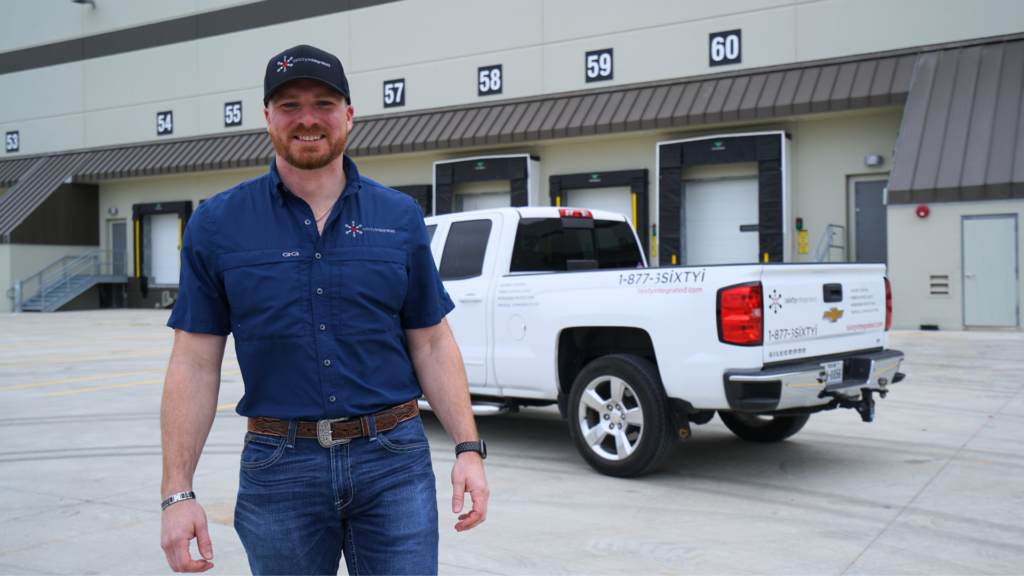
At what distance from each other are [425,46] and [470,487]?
25777mm

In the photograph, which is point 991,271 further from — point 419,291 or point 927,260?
point 419,291

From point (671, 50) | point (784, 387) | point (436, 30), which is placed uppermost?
point (436, 30)

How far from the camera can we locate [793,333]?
578 cm

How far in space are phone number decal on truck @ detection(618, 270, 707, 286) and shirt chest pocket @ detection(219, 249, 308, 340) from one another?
156 inches

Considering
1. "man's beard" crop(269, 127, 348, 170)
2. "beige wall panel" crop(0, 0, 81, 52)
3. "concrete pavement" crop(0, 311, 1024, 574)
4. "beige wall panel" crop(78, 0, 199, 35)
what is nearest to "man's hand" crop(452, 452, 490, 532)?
"man's beard" crop(269, 127, 348, 170)

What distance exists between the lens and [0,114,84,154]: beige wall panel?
1406 inches

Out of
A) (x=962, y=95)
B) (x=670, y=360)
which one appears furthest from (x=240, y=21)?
(x=670, y=360)

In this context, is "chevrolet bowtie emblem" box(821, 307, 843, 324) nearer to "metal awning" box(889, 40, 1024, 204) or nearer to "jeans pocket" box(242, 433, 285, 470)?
"jeans pocket" box(242, 433, 285, 470)

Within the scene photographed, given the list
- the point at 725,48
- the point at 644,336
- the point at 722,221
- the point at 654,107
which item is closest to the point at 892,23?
the point at 725,48

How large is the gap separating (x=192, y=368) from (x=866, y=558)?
3615 mm

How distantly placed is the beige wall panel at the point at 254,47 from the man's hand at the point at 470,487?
27582 millimetres

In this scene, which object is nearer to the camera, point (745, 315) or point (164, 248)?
point (745, 315)

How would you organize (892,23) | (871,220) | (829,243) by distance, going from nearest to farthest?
(892,23)
(829,243)
(871,220)

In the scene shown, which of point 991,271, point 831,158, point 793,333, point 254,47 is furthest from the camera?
point 254,47
